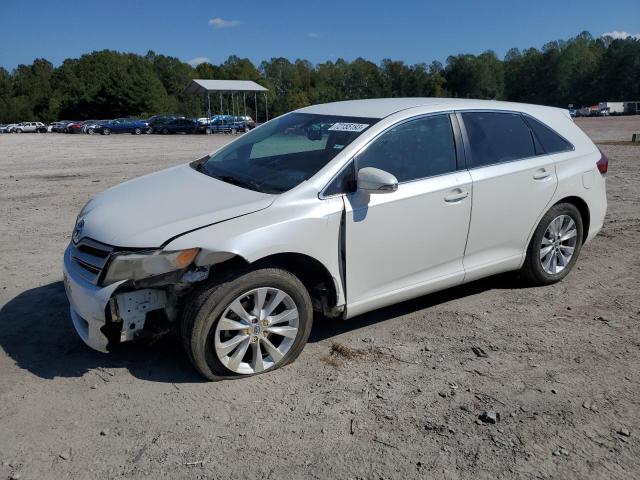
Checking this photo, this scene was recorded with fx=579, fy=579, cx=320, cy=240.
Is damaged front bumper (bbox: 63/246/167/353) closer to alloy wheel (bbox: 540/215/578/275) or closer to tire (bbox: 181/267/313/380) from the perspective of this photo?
tire (bbox: 181/267/313/380)

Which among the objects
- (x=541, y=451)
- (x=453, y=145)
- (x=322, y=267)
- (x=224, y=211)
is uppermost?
(x=453, y=145)

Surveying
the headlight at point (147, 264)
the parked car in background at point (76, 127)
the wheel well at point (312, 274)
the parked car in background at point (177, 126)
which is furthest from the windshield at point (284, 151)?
the parked car in background at point (76, 127)

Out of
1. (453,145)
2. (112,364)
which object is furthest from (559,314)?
(112,364)

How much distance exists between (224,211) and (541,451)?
7.26 ft

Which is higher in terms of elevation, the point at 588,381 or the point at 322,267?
the point at 322,267

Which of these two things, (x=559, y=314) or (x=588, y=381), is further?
(x=559, y=314)

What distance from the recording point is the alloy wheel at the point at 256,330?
11.6 ft

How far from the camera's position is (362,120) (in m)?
4.29

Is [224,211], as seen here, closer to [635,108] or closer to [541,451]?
[541,451]

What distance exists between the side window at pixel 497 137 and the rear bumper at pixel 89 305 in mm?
2856

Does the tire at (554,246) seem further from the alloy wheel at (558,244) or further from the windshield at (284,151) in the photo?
the windshield at (284,151)

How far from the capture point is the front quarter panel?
11.1 feet

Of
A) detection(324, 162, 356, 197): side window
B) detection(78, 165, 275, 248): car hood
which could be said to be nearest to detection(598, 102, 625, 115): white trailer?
detection(324, 162, 356, 197): side window

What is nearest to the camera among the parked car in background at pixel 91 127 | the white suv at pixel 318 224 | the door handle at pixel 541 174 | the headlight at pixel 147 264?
the headlight at pixel 147 264
